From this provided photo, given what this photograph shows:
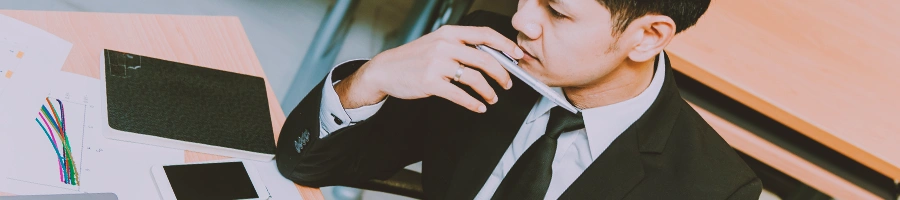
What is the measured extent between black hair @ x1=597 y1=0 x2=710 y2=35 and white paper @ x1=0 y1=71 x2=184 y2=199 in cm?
63

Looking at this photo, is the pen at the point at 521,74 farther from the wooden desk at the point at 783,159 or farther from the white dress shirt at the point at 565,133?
the wooden desk at the point at 783,159

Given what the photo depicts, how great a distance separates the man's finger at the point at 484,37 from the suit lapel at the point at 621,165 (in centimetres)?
25

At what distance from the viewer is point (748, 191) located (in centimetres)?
122

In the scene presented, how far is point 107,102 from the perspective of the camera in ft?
3.38

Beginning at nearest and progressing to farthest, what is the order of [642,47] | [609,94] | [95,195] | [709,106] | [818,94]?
[95,195] < [642,47] < [609,94] < [818,94] < [709,106]

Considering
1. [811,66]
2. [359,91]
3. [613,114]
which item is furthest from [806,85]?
[359,91]

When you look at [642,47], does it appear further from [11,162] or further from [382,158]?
[11,162]

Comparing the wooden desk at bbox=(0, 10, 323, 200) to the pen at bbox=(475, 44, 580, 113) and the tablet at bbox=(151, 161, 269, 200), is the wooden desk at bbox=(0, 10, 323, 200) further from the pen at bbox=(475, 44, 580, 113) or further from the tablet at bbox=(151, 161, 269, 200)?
the pen at bbox=(475, 44, 580, 113)

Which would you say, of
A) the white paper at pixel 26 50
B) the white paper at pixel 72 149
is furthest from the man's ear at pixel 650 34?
the white paper at pixel 26 50

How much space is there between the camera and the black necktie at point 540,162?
1.20m

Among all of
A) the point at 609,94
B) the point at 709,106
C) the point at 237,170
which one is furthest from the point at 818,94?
the point at 237,170

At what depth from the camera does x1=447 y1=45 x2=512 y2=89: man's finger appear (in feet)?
3.51

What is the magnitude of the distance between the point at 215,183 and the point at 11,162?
0.78ft

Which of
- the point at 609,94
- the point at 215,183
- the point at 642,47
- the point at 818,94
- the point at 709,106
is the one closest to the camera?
the point at 215,183
